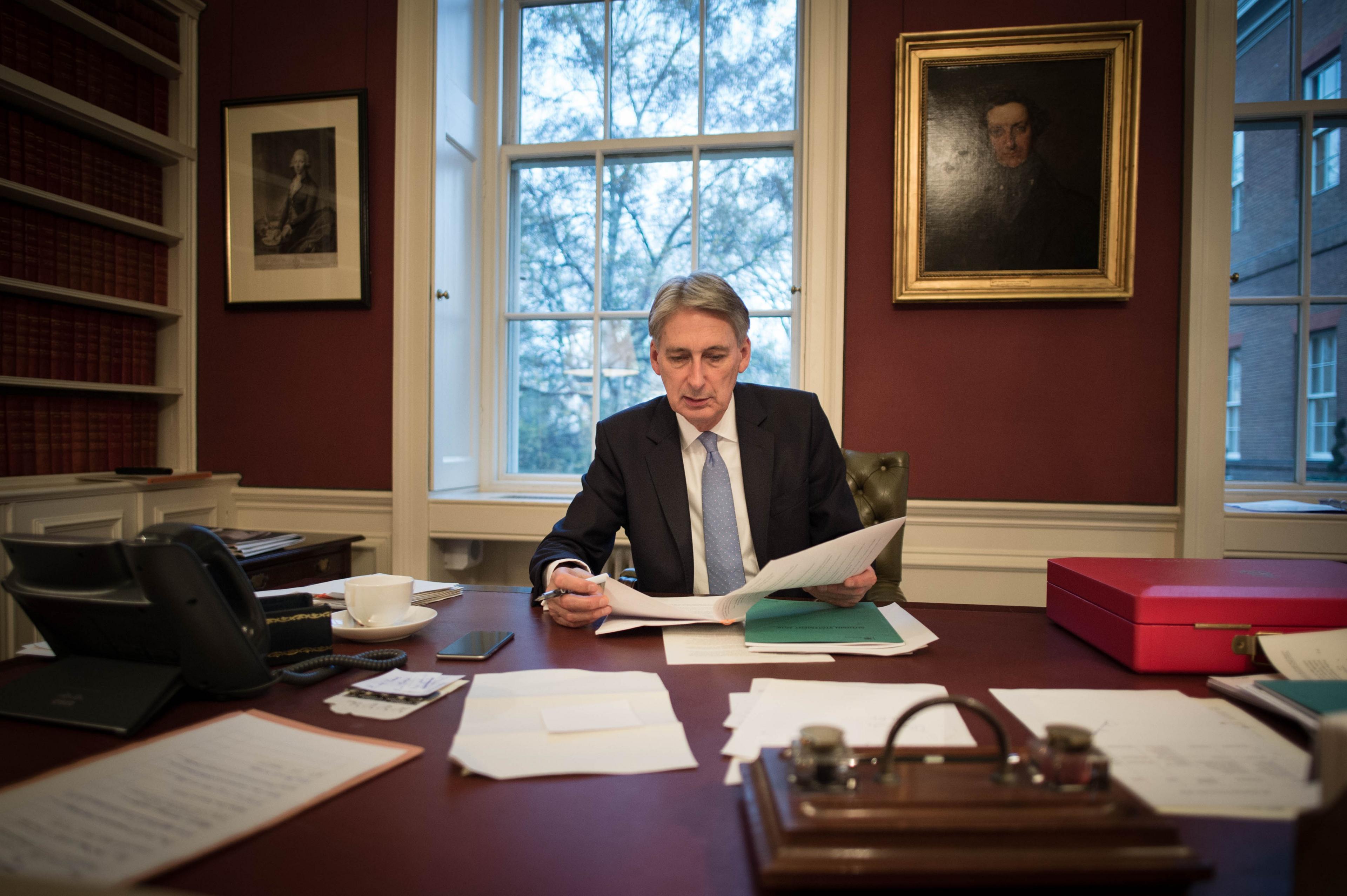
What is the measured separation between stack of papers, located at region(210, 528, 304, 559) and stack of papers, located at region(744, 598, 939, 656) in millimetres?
1652

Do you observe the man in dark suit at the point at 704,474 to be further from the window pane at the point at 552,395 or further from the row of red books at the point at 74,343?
the row of red books at the point at 74,343

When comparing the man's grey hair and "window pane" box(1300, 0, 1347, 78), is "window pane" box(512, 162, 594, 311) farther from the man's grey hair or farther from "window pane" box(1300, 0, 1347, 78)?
"window pane" box(1300, 0, 1347, 78)

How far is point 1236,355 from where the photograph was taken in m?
2.81

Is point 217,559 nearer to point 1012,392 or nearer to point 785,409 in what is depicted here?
point 785,409

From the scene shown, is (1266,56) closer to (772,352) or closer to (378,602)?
(772,352)

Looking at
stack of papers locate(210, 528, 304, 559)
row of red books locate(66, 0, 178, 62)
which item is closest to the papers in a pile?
stack of papers locate(210, 528, 304, 559)

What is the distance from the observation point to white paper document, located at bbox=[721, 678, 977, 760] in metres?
0.77

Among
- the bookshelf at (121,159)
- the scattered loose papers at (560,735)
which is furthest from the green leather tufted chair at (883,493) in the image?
the bookshelf at (121,159)

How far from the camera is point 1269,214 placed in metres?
2.75

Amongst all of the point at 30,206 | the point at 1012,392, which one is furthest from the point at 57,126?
the point at 1012,392

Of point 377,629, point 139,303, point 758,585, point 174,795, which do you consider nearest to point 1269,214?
point 758,585

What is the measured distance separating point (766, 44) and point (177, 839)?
10.8ft

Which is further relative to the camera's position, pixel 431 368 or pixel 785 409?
pixel 431 368

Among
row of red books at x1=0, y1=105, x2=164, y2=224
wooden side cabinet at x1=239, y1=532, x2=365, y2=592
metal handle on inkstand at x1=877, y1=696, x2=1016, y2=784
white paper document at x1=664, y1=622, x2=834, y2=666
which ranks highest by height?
row of red books at x1=0, y1=105, x2=164, y2=224
